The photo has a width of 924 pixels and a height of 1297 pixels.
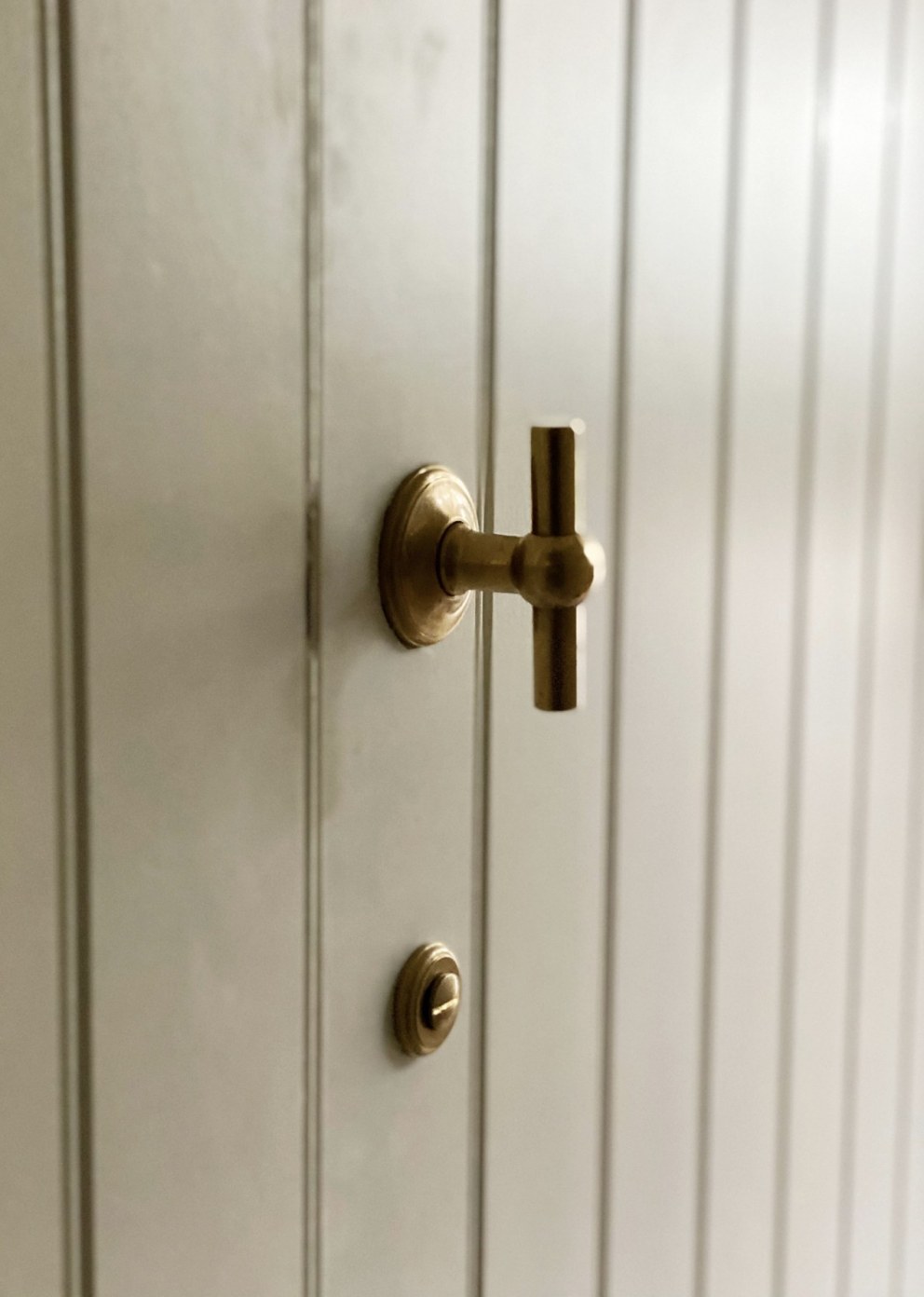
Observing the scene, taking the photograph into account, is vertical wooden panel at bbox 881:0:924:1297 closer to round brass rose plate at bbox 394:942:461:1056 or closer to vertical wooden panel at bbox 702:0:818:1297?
vertical wooden panel at bbox 702:0:818:1297

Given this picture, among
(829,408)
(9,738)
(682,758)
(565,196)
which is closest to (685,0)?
(565,196)

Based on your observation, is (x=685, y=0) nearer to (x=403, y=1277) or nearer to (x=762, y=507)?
(x=762, y=507)

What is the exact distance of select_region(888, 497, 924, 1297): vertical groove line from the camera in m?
0.92

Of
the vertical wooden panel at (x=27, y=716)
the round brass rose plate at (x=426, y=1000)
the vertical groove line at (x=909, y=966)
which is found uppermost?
the vertical wooden panel at (x=27, y=716)

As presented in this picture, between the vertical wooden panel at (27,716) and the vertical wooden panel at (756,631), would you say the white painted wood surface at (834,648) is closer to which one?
the vertical wooden panel at (756,631)

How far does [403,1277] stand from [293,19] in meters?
0.46

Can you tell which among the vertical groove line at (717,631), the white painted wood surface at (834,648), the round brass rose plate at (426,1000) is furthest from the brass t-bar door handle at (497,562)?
the white painted wood surface at (834,648)

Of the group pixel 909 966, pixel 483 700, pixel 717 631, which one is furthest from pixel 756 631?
pixel 909 966

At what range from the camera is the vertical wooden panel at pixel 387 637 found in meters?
0.44

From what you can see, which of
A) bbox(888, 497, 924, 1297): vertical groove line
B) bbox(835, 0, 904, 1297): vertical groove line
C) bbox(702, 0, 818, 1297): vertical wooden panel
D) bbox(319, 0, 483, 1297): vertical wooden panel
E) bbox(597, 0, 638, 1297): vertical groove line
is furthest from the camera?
bbox(888, 497, 924, 1297): vertical groove line

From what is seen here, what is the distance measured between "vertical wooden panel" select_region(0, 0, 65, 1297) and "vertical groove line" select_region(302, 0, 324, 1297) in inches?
4.0

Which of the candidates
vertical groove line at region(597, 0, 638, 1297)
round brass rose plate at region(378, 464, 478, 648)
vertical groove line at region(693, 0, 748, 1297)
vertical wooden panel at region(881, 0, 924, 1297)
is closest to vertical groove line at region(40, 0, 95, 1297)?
round brass rose plate at region(378, 464, 478, 648)

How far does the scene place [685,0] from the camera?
62 centimetres

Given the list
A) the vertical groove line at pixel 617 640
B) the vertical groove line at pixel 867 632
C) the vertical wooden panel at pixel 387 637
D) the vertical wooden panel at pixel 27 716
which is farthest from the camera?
the vertical groove line at pixel 867 632
